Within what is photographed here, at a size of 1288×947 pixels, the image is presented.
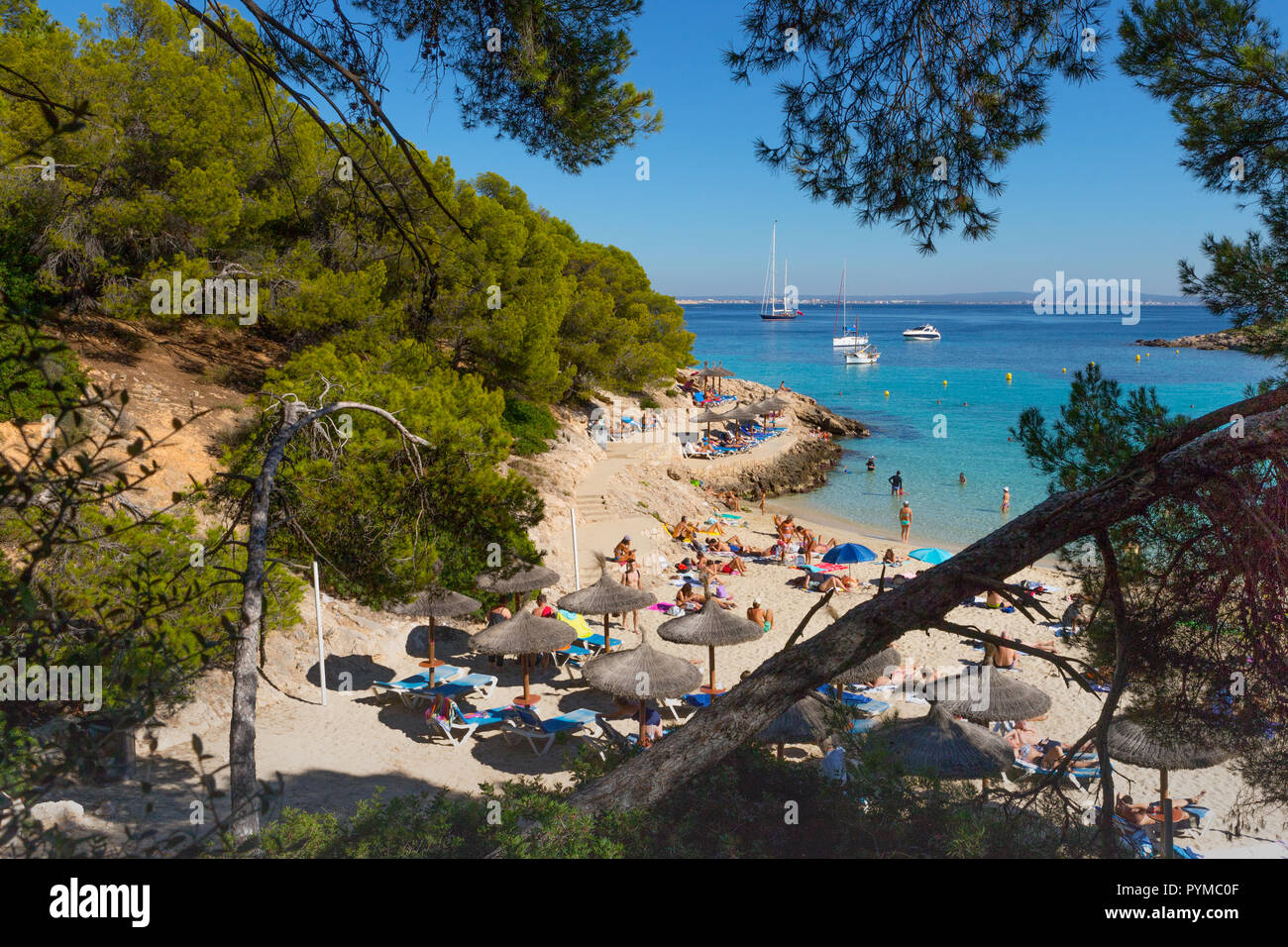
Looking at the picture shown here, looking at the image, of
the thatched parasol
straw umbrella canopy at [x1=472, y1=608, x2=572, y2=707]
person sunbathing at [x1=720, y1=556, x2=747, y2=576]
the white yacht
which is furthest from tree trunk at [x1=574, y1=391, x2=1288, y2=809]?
the white yacht

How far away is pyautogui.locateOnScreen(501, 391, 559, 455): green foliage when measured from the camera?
23.9 meters

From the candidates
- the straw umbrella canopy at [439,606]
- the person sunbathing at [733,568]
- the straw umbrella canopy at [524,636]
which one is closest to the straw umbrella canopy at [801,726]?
the straw umbrella canopy at [524,636]

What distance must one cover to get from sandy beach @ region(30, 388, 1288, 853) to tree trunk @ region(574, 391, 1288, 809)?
6.10 feet

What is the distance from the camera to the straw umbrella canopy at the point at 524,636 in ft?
37.9

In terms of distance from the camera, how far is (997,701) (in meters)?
10.5

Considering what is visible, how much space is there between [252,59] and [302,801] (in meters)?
7.33

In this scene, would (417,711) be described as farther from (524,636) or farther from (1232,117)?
(1232,117)

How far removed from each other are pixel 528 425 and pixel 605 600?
12165 mm

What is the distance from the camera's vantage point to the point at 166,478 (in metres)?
13.9

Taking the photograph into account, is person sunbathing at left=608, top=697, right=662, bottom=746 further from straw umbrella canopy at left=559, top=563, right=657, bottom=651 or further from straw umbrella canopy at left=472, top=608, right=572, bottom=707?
straw umbrella canopy at left=559, top=563, right=657, bottom=651

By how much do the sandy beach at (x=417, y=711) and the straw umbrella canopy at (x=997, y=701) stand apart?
0.94m
